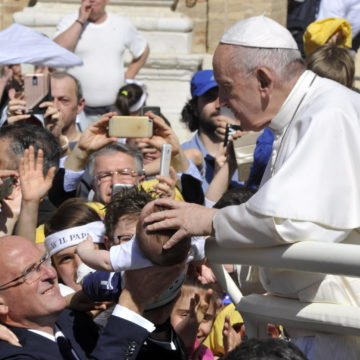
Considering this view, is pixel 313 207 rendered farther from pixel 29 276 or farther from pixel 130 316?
pixel 29 276

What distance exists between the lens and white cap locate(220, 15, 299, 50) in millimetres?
4621

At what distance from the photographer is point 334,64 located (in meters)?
7.15

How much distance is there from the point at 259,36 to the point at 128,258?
902 mm

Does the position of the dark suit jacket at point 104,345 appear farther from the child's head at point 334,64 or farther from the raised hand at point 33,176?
the child's head at point 334,64

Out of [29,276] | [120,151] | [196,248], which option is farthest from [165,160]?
[29,276]

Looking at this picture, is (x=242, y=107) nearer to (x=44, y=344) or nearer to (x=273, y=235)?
(x=273, y=235)

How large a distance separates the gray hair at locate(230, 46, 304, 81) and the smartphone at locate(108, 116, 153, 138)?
2054 millimetres

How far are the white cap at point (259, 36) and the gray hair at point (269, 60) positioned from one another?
23 millimetres

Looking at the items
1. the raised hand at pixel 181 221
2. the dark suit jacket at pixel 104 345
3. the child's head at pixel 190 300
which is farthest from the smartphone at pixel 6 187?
the raised hand at pixel 181 221

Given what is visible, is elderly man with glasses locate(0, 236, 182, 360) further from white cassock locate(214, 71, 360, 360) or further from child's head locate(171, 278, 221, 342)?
child's head locate(171, 278, 221, 342)

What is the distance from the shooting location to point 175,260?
171 inches

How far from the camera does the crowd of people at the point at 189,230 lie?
4152 mm

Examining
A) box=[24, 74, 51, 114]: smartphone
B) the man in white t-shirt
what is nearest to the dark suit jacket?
box=[24, 74, 51, 114]: smartphone

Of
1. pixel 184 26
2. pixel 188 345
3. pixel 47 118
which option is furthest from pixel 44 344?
pixel 184 26
